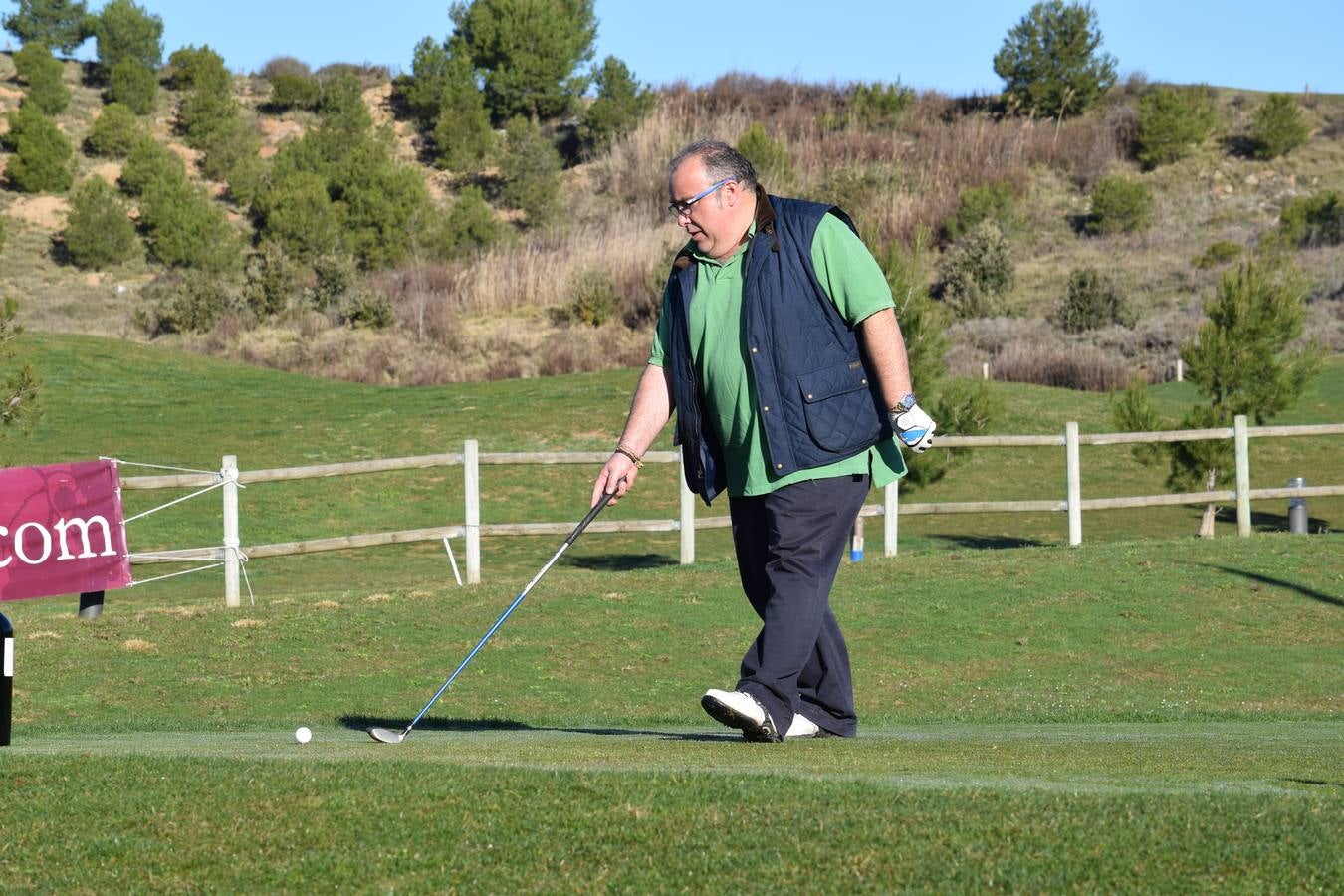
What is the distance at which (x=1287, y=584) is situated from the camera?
14883mm

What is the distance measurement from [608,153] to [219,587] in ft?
160

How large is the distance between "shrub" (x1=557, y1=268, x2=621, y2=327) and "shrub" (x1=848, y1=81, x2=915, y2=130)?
21385 millimetres

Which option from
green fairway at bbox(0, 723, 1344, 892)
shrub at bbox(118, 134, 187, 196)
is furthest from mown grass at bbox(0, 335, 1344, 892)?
shrub at bbox(118, 134, 187, 196)

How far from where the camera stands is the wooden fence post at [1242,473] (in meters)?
18.6

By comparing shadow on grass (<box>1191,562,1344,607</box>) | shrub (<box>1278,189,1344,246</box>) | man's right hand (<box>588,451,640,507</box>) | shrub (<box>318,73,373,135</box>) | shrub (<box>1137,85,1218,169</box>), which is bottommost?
shadow on grass (<box>1191,562,1344,607</box>)

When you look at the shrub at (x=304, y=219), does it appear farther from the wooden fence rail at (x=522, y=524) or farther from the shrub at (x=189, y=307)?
the wooden fence rail at (x=522, y=524)

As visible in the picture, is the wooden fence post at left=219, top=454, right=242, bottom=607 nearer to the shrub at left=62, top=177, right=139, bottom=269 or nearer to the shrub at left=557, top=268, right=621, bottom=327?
the shrub at left=557, top=268, right=621, bottom=327

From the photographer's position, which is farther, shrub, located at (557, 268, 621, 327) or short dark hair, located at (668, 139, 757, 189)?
shrub, located at (557, 268, 621, 327)

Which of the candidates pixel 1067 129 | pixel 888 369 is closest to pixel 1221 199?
pixel 1067 129

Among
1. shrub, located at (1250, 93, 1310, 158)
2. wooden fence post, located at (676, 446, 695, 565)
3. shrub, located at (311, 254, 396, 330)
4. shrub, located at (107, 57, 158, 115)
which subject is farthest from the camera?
shrub, located at (107, 57, 158, 115)

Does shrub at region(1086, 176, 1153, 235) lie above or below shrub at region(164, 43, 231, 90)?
below

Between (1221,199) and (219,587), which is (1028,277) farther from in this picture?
(219,587)

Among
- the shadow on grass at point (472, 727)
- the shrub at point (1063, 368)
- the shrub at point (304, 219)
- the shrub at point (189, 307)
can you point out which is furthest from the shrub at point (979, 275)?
the shadow on grass at point (472, 727)

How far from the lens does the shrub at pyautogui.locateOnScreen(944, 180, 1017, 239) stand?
52188mm
